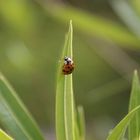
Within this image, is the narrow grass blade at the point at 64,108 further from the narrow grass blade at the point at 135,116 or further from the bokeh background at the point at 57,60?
the bokeh background at the point at 57,60

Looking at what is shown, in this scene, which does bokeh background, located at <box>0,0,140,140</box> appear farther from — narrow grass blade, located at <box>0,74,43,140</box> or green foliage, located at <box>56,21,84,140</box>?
green foliage, located at <box>56,21,84,140</box>

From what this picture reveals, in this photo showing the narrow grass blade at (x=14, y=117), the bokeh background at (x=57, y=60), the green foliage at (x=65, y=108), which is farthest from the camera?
the bokeh background at (x=57, y=60)

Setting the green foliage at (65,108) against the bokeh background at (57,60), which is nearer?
the green foliage at (65,108)

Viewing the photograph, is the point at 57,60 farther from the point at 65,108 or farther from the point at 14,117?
the point at 65,108

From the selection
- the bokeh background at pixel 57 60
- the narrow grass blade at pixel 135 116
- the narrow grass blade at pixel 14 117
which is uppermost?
the bokeh background at pixel 57 60

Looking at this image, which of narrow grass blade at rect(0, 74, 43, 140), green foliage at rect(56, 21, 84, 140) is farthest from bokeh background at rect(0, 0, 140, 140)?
green foliage at rect(56, 21, 84, 140)

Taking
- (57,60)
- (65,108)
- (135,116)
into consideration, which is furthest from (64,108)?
(57,60)

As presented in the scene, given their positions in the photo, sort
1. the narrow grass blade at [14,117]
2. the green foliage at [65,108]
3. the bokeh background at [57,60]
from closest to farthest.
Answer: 1. the green foliage at [65,108]
2. the narrow grass blade at [14,117]
3. the bokeh background at [57,60]

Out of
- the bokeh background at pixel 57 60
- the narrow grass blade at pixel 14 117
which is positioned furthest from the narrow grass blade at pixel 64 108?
the bokeh background at pixel 57 60
